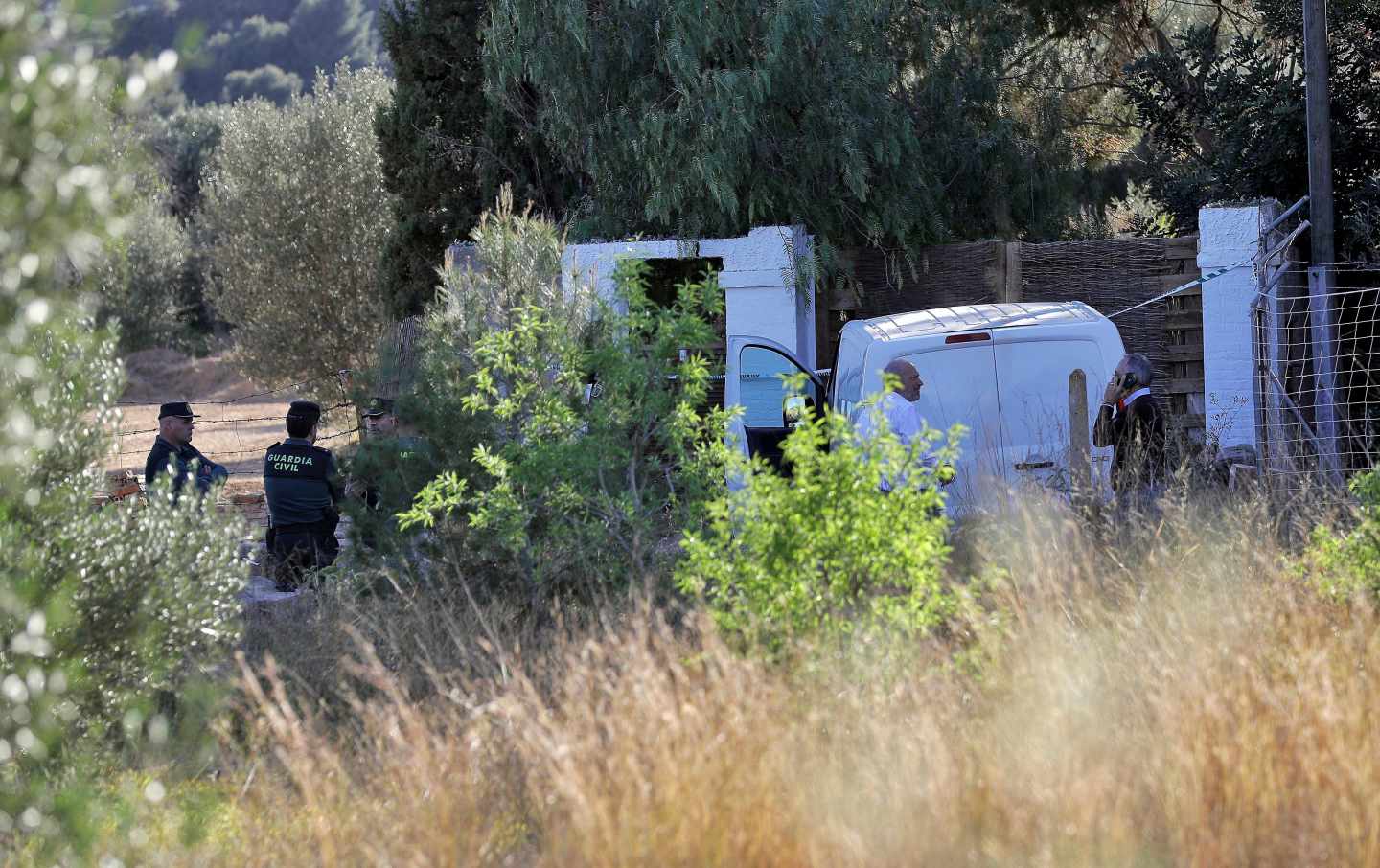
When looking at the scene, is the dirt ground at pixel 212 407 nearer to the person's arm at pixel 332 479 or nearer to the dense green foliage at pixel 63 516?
the person's arm at pixel 332 479

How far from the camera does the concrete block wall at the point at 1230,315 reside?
10.4m

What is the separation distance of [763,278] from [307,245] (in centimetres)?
1398

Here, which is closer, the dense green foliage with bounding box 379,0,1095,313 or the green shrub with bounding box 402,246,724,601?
the green shrub with bounding box 402,246,724,601

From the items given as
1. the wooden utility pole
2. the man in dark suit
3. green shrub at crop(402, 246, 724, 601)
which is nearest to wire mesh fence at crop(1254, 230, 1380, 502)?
the wooden utility pole

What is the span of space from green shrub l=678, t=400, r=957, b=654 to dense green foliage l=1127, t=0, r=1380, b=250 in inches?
294

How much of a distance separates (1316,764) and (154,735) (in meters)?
3.07

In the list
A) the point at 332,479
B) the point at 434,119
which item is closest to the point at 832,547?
the point at 332,479

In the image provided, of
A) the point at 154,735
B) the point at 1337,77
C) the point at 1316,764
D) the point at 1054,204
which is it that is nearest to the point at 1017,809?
the point at 1316,764

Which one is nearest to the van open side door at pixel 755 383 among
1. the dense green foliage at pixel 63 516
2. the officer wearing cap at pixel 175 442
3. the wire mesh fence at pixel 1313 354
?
the wire mesh fence at pixel 1313 354

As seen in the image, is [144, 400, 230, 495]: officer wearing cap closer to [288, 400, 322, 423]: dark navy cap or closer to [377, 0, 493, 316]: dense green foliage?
[288, 400, 322, 423]: dark navy cap

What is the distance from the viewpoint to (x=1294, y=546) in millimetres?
6691

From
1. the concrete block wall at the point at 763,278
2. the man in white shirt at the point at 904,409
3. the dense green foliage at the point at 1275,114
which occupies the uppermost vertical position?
the dense green foliage at the point at 1275,114

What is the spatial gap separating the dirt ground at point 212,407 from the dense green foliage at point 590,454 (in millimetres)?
15963

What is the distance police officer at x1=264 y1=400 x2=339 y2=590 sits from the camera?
9125 millimetres
